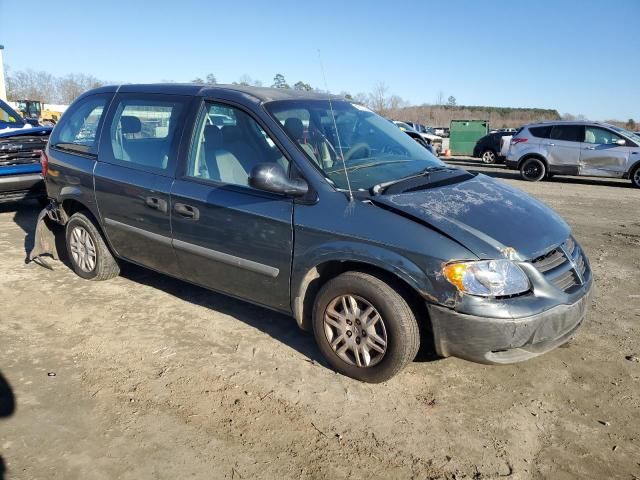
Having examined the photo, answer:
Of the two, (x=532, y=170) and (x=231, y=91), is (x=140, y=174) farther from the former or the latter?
(x=532, y=170)

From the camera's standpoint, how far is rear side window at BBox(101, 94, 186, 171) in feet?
13.1

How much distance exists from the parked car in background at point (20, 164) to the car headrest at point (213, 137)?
16.1 feet

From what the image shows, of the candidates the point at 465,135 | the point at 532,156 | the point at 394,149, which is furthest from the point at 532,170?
the point at 465,135

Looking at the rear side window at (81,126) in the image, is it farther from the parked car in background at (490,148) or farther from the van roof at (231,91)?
the parked car in background at (490,148)

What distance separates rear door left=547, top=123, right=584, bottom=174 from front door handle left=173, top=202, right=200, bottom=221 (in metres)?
13.0

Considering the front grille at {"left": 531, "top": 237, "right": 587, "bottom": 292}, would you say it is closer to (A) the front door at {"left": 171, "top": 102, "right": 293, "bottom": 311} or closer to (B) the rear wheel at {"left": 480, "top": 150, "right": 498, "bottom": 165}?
(A) the front door at {"left": 171, "top": 102, "right": 293, "bottom": 311}

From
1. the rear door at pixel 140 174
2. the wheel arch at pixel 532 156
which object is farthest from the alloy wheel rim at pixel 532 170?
the rear door at pixel 140 174

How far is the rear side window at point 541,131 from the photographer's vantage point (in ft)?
47.6

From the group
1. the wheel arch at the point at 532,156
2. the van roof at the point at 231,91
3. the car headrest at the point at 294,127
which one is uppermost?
the van roof at the point at 231,91

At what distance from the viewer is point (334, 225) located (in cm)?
315

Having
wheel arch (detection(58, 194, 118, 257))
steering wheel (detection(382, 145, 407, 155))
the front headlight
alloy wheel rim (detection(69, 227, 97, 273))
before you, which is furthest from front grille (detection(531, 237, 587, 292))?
alloy wheel rim (detection(69, 227, 97, 273))

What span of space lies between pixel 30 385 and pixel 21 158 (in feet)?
18.2

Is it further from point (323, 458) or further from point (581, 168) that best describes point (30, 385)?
point (581, 168)

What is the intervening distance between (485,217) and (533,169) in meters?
12.8
